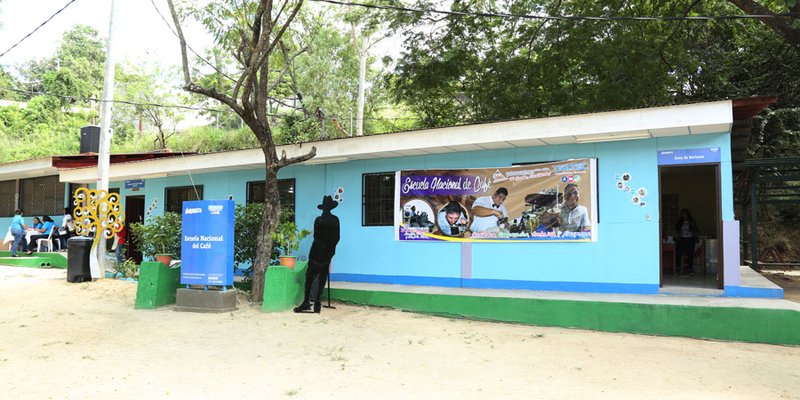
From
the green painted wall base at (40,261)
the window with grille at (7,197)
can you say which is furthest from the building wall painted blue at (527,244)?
the window with grille at (7,197)

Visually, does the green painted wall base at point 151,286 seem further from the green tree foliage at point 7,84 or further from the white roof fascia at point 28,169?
the green tree foliage at point 7,84

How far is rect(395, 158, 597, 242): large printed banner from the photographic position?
8.73 metres

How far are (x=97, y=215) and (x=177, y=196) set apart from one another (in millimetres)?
2640

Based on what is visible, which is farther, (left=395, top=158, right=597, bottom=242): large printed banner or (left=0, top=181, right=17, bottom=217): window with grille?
(left=0, top=181, right=17, bottom=217): window with grille

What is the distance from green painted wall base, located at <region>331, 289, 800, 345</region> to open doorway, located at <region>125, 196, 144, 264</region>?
9.43 metres

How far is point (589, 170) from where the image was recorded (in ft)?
28.5

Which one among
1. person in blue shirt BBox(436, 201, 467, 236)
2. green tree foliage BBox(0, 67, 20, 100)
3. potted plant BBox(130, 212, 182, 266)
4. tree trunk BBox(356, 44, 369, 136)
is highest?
green tree foliage BBox(0, 67, 20, 100)

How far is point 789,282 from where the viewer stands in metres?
12.1

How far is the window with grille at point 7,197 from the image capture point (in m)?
18.3

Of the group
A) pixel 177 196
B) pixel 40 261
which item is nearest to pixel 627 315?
pixel 177 196

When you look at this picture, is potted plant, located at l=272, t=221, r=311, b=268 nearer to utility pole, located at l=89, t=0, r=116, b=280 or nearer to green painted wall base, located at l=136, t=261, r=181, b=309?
green painted wall base, located at l=136, t=261, r=181, b=309

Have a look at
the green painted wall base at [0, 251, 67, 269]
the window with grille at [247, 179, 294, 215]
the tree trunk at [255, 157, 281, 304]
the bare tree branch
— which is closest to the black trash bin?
the window with grille at [247, 179, 294, 215]

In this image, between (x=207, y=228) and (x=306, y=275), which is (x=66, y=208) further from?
(x=306, y=275)

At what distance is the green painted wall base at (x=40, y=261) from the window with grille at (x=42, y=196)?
246 centimetres
